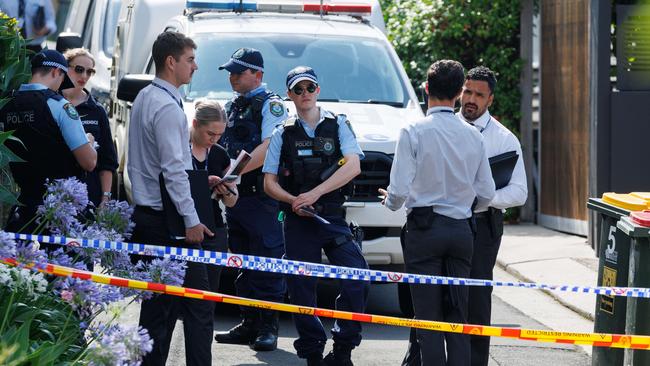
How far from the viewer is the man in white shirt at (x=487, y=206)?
6848 mm

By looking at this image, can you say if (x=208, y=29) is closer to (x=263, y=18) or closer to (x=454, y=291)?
(x=263, y=18)

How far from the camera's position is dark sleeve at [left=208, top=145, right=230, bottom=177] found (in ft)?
23.9

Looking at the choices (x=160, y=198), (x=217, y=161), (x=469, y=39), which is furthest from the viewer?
(x=469, y=39)

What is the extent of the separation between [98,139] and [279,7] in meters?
3.62

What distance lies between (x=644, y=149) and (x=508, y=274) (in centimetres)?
198

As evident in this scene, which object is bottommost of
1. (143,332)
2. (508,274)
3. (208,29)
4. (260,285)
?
(508,274)

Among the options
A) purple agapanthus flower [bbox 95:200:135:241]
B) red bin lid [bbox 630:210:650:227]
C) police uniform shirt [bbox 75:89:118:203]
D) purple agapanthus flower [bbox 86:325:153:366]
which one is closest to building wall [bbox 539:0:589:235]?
police uniform shirt [bbox 75:89:118:203]

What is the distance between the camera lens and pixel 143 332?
4242 millimetres

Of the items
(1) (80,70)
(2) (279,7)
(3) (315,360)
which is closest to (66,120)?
(1) (80,70)

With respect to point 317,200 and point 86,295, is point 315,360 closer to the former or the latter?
point 317,200

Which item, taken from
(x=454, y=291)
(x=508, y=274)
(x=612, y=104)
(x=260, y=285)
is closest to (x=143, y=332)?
(x=454, y=291)

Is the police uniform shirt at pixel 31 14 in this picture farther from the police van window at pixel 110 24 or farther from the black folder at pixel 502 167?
the black folder at pixel 502 167

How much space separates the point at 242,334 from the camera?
330 inches

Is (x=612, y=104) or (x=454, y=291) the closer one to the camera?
(x=454, y=291)
